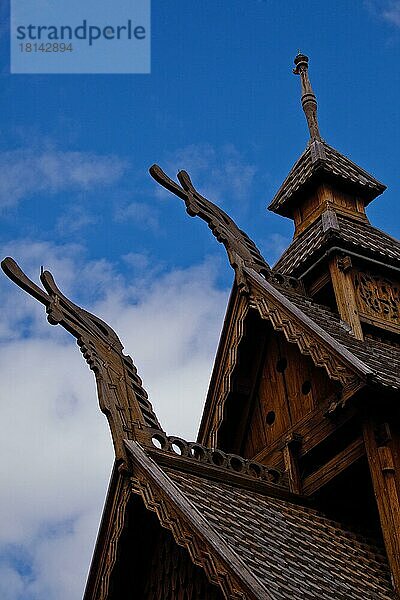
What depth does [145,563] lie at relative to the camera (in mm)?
10742

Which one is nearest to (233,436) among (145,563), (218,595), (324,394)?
(324,394)

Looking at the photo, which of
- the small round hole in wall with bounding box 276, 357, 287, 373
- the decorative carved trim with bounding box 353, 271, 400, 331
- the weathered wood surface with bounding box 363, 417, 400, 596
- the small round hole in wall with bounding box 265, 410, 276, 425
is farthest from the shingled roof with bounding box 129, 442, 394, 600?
the decorative carved trim with bounding box 353, 271, 400, 331

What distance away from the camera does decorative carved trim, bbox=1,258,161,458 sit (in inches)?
425

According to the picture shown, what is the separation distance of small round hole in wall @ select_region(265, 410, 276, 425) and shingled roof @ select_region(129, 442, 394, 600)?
1830 millimetres

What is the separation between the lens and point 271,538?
A: 9539mm

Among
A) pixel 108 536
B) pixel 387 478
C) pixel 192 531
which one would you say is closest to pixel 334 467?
pixel 387 478

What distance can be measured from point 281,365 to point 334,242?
1851mm

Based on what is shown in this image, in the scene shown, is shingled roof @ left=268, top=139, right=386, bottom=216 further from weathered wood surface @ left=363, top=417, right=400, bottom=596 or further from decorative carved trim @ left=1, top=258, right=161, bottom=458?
weathered wood surface @ left=363, top=417, right=400, bottom=596

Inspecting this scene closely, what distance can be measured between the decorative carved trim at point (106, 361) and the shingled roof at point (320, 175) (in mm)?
4823

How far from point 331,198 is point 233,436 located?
14.3 feet

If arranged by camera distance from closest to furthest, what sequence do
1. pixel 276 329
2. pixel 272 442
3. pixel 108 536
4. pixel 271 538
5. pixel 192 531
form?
pixel 192 531, pixel 271 538, pixel 108 536, pixel 276 329, pixel 272 442

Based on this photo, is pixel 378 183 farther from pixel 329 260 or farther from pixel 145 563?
pixel 145 563

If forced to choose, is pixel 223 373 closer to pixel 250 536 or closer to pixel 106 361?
pixel 106 361

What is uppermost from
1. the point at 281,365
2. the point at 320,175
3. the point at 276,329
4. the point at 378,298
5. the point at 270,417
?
the point at 320,175
